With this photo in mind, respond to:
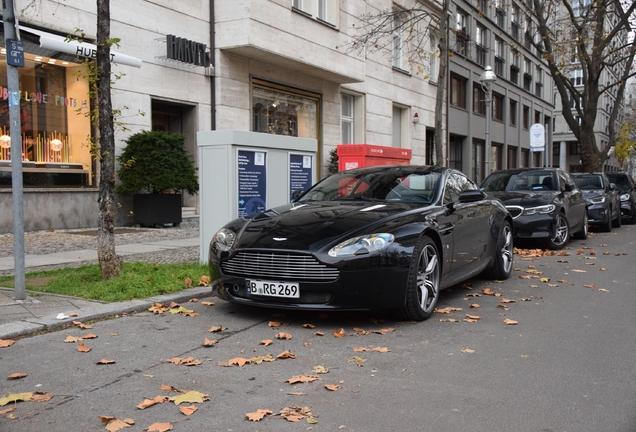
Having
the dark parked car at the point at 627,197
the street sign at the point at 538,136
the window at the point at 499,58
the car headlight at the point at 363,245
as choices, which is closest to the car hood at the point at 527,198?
the car headlight at the point at 363,245

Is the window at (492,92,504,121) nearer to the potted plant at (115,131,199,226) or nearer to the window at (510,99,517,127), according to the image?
the window at (510,99,517,127)

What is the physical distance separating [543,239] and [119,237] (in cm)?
805

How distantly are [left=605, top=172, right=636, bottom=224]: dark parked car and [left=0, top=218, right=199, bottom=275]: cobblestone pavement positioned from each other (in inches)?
503

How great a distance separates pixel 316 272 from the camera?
5.26 meters

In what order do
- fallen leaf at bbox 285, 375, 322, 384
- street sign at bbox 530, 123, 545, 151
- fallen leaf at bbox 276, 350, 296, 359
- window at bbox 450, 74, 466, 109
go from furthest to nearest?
window at bbox 450, 74, 466, 109 → street sign at bbox 530, 123, 545, 151 → fallen leaf at bbox 276, 350, 296, 359 → fallen leaf at bbox 285, 375, 322, 384

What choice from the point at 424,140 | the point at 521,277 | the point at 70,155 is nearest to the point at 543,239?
the point at 521,277

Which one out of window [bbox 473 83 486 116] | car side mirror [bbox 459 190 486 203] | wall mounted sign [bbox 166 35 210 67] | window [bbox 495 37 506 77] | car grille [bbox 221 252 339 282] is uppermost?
window [bbox 495 37 506 77]

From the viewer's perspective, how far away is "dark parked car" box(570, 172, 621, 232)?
15.5 meters

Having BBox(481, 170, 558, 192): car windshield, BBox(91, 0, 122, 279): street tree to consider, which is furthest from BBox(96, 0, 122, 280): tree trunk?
BBox(481, 170, 558, 192): car windshield

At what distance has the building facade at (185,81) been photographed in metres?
12.9

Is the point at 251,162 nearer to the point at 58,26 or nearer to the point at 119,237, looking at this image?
the point at 119,237

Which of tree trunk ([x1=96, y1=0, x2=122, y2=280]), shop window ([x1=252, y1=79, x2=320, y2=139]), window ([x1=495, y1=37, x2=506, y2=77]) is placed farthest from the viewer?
window ([x1=495, y1=37, x2=506, y2=77])

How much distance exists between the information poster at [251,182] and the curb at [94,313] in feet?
5.72

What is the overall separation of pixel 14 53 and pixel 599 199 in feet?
45.1
